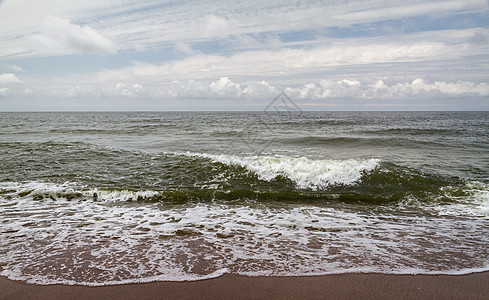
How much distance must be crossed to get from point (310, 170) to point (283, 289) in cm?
667

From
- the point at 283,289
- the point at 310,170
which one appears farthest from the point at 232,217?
the point at 310,170

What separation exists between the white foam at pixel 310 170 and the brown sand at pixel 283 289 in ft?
16.9

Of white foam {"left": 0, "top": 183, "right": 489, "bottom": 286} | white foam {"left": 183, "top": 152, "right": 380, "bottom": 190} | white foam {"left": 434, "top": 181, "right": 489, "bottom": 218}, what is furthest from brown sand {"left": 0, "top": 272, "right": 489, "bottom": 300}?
white foam {"left": 183, "top": 152, "right": 380, "bottom": 190}

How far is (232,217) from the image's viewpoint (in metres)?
6.48

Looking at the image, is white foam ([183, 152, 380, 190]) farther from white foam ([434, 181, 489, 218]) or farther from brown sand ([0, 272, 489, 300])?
brown sand ([0, 272, 489, 300])

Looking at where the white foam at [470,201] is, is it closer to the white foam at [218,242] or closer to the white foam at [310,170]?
the white foam at [218,242]

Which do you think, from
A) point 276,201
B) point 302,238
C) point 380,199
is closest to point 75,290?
point 302,238

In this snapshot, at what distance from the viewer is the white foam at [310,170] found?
937 cm


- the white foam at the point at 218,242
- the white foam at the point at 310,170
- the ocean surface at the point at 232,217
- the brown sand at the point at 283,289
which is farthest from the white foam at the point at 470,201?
the brown sand at the point at 283,289

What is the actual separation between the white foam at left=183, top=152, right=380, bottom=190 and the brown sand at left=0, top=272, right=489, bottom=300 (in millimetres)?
5165

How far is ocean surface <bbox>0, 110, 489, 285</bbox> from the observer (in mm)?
4234

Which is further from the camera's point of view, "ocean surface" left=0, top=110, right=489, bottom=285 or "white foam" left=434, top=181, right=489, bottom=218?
"white foam" left=434, top=181, right=489, bottom=218

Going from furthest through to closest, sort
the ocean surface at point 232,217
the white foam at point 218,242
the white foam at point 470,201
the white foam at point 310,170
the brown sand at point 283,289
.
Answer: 1. the white foam at point 310,170
2. the white foam at point 470,201
3. the ocean surface at point 232,217
4. the white foam at point 218,242
5. the brown sand at point 283,289

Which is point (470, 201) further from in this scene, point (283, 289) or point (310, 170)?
point (283, 289)
